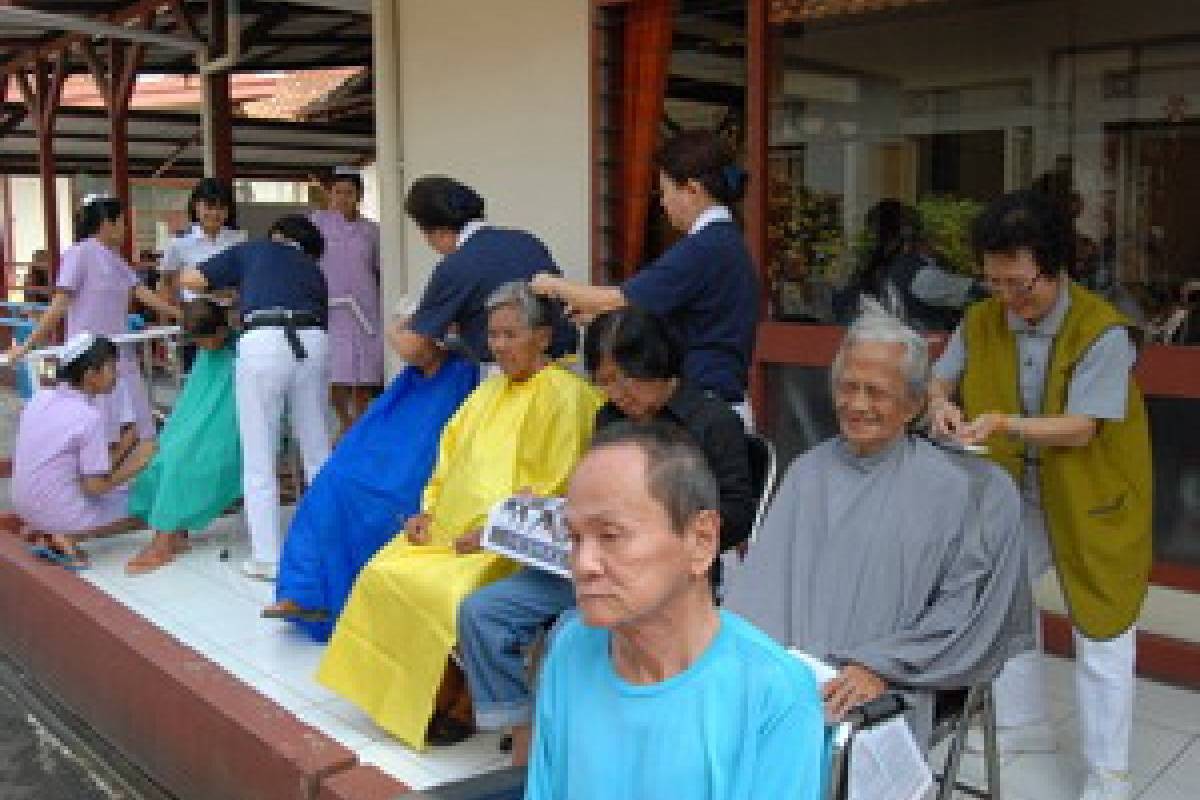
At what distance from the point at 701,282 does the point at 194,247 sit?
11.6 feet

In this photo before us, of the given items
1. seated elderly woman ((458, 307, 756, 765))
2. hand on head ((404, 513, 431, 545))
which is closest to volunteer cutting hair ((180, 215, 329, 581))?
hand on head ((404, 513, 431, 545))

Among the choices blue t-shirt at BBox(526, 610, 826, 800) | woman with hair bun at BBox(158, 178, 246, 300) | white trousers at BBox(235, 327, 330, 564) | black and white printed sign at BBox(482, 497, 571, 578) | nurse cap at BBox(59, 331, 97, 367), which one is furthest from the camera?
woman with hair bun at BBox(158, 178, 246, 300)

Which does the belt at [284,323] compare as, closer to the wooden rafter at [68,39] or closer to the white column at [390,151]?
the white column at [390,151]

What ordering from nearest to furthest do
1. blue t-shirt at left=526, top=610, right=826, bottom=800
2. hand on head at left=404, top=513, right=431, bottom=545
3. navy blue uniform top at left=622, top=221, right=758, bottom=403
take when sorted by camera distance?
blue t-shirt at left=526, top=610, right=826, bottom=800 → navy blue uniform top at left=622, top=221, right=758, bottom=403 → hand on head at left=404, top=513, right=431, bottom=545

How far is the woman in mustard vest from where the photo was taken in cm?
257

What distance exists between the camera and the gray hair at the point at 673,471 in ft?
4.89

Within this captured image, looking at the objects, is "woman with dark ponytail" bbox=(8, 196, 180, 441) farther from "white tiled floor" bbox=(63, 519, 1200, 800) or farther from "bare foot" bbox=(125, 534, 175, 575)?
"white tiled floor" bbox=(63, 519, 1200, 800)

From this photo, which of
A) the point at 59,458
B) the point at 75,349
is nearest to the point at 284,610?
the point at 59,458

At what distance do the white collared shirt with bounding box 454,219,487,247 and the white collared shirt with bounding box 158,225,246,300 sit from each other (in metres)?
2.12

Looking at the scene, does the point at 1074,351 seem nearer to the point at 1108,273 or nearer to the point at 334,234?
the point at 1108,273

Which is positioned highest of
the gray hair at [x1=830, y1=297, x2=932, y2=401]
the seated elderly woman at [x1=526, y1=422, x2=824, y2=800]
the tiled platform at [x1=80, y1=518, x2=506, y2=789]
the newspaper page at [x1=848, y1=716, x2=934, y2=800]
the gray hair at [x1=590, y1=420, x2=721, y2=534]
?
the gray hair at [x1=830, y1=297, x2=932, y2=401]

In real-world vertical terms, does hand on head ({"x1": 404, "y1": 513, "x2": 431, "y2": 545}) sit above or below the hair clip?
below

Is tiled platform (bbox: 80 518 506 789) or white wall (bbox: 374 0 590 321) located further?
white wall (bbox: 374 0 590 321)

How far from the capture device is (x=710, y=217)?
119 inches
